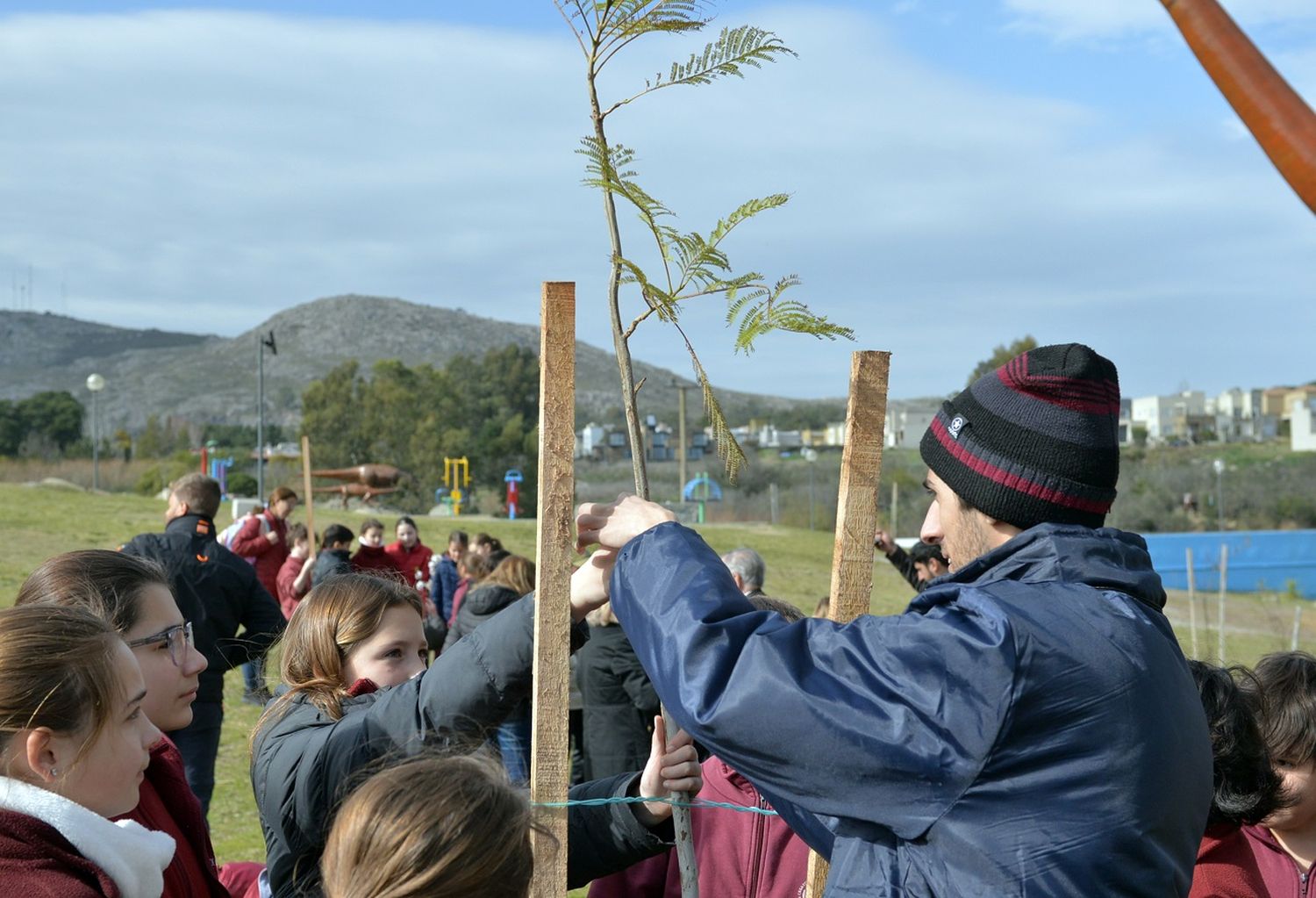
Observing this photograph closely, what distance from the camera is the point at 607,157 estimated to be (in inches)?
Result: 99.9

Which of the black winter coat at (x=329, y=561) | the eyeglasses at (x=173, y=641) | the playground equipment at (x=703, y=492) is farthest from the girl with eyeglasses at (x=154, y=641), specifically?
the playground equipment at (x=703, y=492)

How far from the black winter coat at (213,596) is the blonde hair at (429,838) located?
4.19m

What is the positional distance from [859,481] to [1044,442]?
0.73 m

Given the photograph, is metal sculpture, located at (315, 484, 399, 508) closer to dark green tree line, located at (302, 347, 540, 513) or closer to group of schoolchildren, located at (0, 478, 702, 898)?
dark green tree line, located at (302, 347, 540, 513)

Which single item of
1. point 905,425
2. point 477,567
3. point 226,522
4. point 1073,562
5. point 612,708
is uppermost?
point 905,425

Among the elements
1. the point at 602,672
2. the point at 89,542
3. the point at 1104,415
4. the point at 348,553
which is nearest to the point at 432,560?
the point at 348,553

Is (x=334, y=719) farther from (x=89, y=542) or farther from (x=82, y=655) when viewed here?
(x=89, y=542)

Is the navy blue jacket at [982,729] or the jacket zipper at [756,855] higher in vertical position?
the navy blue jacket at [982,729]

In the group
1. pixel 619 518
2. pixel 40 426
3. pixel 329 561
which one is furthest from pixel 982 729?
pixel 40 426

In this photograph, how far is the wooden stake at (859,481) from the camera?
8.35 feet

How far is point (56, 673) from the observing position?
77.7 inches

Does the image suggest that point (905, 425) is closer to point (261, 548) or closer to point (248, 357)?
point (261, 548)

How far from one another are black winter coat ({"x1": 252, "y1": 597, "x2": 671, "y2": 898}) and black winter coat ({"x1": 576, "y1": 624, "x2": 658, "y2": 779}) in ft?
11.9

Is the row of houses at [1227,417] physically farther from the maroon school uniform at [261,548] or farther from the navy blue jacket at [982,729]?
the navy blue jacket at [982,729]
